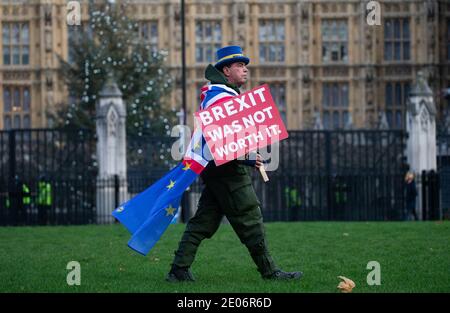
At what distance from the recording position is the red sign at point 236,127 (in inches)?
384

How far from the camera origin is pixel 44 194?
76.6ft

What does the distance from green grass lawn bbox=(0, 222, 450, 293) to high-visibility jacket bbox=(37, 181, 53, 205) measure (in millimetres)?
4722

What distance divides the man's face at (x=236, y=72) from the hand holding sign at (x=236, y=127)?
0.27 meters

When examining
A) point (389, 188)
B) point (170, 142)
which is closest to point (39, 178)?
point (170, 142)

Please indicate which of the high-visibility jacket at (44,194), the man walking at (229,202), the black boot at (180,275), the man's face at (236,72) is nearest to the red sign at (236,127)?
the man walking at (229,202)

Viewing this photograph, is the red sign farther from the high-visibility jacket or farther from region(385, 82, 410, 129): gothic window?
region(385, 82, 410, 129): gothic window

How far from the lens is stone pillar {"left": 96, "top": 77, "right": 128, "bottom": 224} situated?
2373 cm

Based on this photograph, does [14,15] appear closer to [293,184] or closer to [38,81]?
[38,81]

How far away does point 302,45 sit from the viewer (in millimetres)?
46562

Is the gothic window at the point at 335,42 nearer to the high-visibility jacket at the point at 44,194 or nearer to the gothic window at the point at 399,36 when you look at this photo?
the gothic window at the point at 399,36

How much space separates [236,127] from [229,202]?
2.14 ft

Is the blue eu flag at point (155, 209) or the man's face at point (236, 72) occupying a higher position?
the man's face at point (236, 72)

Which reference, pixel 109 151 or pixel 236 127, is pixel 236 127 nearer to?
pixel 236 127

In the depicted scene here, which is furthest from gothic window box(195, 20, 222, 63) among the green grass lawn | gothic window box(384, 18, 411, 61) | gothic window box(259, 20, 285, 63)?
the green grass lawn
